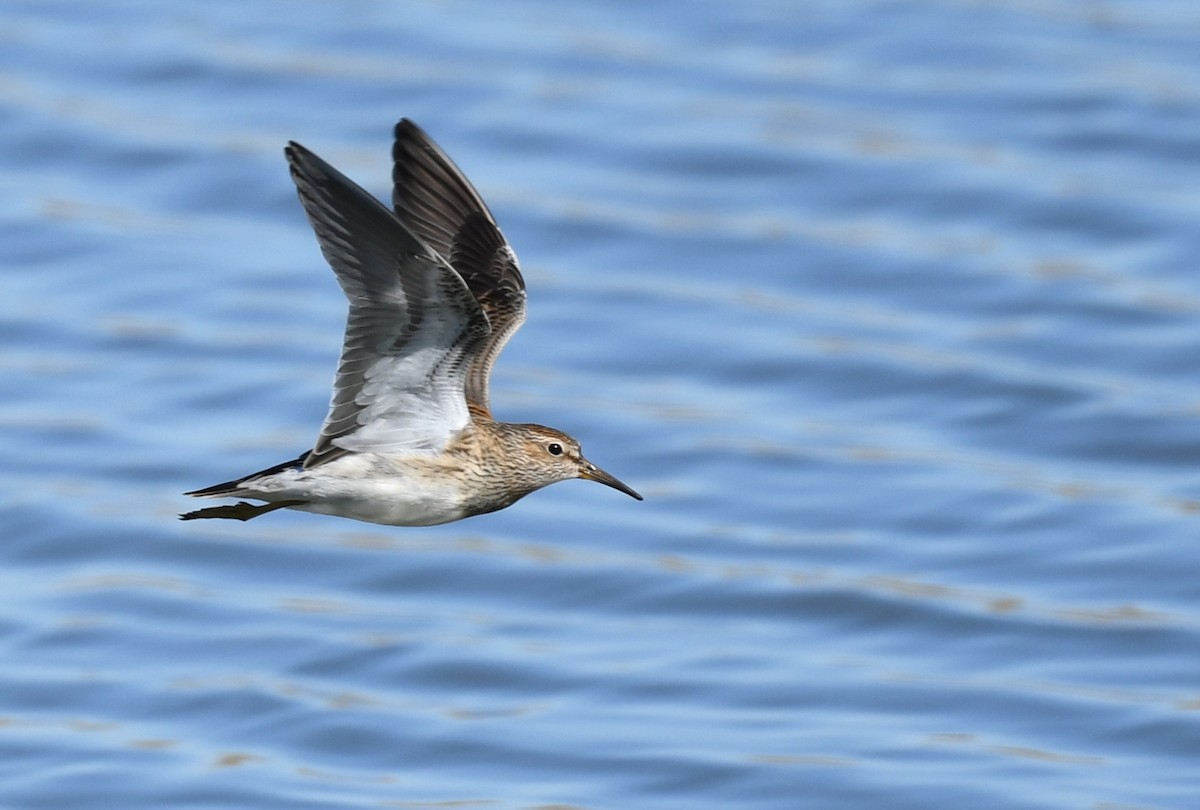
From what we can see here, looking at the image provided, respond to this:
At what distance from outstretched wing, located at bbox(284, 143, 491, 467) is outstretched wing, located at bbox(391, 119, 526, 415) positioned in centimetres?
104

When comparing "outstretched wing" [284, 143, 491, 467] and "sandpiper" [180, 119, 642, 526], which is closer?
"outstretched wing" [284, 143, 491, 467]

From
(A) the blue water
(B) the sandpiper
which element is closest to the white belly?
(B) the sandpiper

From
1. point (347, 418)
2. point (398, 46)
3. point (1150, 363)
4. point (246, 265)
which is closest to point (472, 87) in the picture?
point (398, 46)

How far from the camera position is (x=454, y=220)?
1231 centimetres

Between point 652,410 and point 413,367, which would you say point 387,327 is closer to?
point 413,367

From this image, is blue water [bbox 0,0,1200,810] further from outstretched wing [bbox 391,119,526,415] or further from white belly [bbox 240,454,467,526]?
white belly [bbox 240,454,467,526]

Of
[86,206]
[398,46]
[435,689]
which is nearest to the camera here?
[435,689]

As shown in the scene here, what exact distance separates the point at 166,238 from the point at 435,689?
7.71 metres

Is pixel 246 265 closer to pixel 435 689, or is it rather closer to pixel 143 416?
pixel 143 416

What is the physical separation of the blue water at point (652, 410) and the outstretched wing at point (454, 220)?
504 centimetres

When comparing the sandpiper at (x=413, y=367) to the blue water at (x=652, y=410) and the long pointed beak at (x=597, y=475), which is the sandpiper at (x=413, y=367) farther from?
the blue water at (x=652, y=410)

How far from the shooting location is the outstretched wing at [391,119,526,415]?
12.1m

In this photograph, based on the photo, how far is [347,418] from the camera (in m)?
11.0

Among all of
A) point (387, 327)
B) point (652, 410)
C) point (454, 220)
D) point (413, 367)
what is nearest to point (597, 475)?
point (454, 220)
